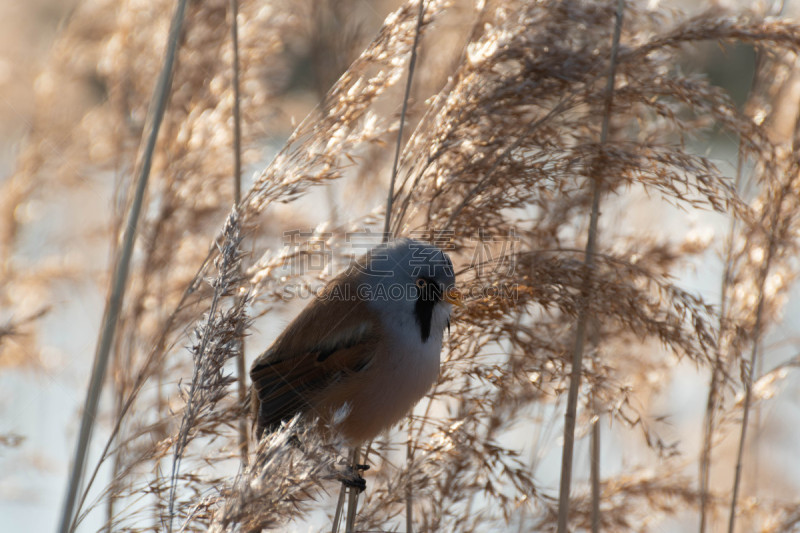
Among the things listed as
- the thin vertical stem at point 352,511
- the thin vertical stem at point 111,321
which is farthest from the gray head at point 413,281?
the thin vertical stem at point 111,321

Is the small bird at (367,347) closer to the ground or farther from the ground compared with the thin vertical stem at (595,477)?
farther from the ground

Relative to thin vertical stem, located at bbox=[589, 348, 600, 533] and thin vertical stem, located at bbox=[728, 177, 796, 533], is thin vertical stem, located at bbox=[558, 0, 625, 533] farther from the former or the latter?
thin vertical stem, located at bbox=[728, 177, 796, 533]

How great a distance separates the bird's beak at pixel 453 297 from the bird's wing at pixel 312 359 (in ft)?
1.00

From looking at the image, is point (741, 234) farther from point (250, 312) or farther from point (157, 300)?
point (157, 300)

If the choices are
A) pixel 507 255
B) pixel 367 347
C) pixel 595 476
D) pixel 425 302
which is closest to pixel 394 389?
pixel 367 347

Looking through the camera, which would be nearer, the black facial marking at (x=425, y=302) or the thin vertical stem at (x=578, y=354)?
the thin vertical stem at (x=578, y=354)

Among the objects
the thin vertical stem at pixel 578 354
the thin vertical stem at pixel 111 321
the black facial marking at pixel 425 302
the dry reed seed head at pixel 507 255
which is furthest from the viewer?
the black facial marking at pixel 425 302

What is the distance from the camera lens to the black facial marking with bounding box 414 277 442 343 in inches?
95.8

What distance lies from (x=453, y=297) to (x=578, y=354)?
0.46 meters

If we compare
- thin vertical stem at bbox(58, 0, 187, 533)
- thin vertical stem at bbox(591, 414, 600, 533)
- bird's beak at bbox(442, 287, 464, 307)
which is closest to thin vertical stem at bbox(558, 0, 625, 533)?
thin vertical stem at bbox(591, 414, 600, 533)

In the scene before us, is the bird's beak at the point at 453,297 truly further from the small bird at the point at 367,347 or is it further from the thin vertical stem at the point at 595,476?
the thin vertical stem at the point at 595,476

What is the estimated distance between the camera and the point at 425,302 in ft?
8.13

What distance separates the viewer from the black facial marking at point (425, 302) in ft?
7.98

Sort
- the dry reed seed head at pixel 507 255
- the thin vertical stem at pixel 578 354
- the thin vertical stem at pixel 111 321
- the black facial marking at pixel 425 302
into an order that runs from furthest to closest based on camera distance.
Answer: the black facial marking at pixel 425 302 → the thin vertical stem at pixel 578 354 → the dry reed seed head at pixel 507 255 → the thin vertical stem at pixel 111 321
